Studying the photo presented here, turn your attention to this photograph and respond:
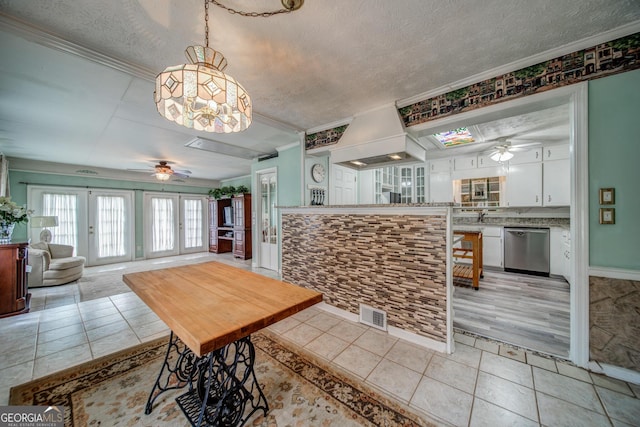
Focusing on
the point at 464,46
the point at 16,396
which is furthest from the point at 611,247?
the point at 16,396

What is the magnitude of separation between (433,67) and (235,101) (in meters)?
1.82

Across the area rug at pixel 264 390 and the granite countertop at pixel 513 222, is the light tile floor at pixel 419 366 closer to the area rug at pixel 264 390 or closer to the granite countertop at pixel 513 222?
the area rug at pixel 264 390

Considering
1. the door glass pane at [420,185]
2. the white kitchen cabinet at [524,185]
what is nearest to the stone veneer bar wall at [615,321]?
the white kitchen cabinet at [524,185]

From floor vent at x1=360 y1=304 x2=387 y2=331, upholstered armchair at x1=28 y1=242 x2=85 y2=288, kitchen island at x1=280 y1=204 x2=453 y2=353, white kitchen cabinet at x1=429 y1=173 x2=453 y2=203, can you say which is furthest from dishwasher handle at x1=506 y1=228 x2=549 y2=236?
upholstered armchair at x1=28 y1=242 x2=85 y2=288

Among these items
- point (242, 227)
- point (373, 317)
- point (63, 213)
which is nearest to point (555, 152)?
point (373, 317)

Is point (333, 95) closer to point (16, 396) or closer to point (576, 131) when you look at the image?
point (576, 131)

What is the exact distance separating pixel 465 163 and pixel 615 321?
13.4ft

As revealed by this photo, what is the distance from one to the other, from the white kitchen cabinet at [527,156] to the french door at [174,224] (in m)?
8.81

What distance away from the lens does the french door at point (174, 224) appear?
673cm


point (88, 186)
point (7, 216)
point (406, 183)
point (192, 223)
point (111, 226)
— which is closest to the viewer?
point (7, 216)

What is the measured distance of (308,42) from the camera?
68.2 inches

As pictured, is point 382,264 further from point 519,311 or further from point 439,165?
point 439,165

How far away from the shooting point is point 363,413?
1.43 meters

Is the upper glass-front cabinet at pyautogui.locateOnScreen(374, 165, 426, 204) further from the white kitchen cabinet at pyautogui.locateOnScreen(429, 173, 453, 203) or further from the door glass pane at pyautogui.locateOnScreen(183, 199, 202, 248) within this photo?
the door glass pane at pyautogui.locateOnScreen(183, 199, 202, 248)
